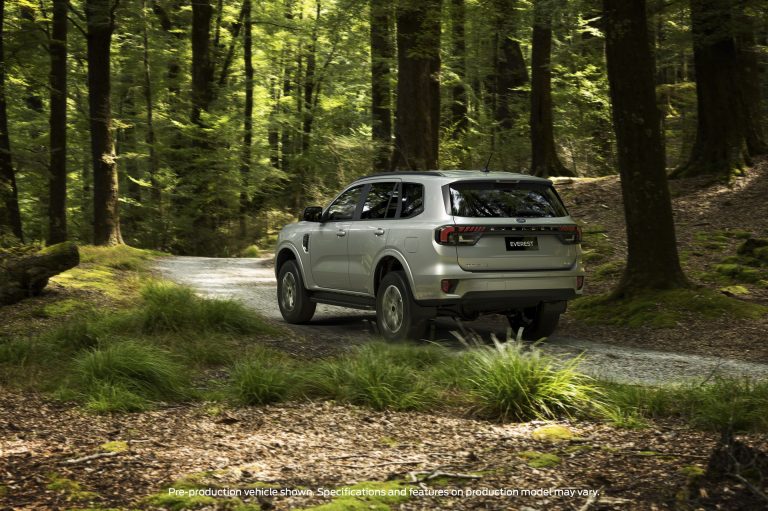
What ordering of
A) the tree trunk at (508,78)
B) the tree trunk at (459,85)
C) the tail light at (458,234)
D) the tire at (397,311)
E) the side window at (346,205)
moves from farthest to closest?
the tree trunk at (508,78) → the tree trunk at (459,85) → the side window at (346,205) → the tire at (397,311) → the tail light at (458,234)

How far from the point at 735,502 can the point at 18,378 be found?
19.3 ft

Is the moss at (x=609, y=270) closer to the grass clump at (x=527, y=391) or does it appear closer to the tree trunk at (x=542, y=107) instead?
the tree trunk at (x=542, y=107)

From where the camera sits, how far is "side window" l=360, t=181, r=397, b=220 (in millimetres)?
10219

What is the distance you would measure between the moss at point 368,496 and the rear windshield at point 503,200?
17.0 feet

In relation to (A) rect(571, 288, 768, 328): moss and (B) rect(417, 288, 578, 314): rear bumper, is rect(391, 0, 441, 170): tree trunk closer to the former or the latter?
(A) rect(571, 288, 768, 328): moss

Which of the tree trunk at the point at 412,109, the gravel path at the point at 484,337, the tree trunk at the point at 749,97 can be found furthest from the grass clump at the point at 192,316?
the tree trunk at the point at 749,97

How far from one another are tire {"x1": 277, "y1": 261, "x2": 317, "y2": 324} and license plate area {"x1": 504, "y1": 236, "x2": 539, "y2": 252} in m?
3.58

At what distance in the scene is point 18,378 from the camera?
23.7ft

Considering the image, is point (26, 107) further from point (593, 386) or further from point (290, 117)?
point (593, 386)

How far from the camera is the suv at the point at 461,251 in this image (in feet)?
30.0

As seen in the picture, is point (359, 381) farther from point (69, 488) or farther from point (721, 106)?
point (721, 106)

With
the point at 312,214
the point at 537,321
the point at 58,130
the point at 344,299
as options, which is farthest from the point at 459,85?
the point at 537,321

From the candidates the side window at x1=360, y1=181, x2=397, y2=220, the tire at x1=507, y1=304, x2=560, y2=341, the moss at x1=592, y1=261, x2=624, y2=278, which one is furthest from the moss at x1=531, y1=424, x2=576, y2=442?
the moss at x1=592, y1=261, x2=624, y2=278

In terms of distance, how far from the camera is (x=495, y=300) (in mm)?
9227
